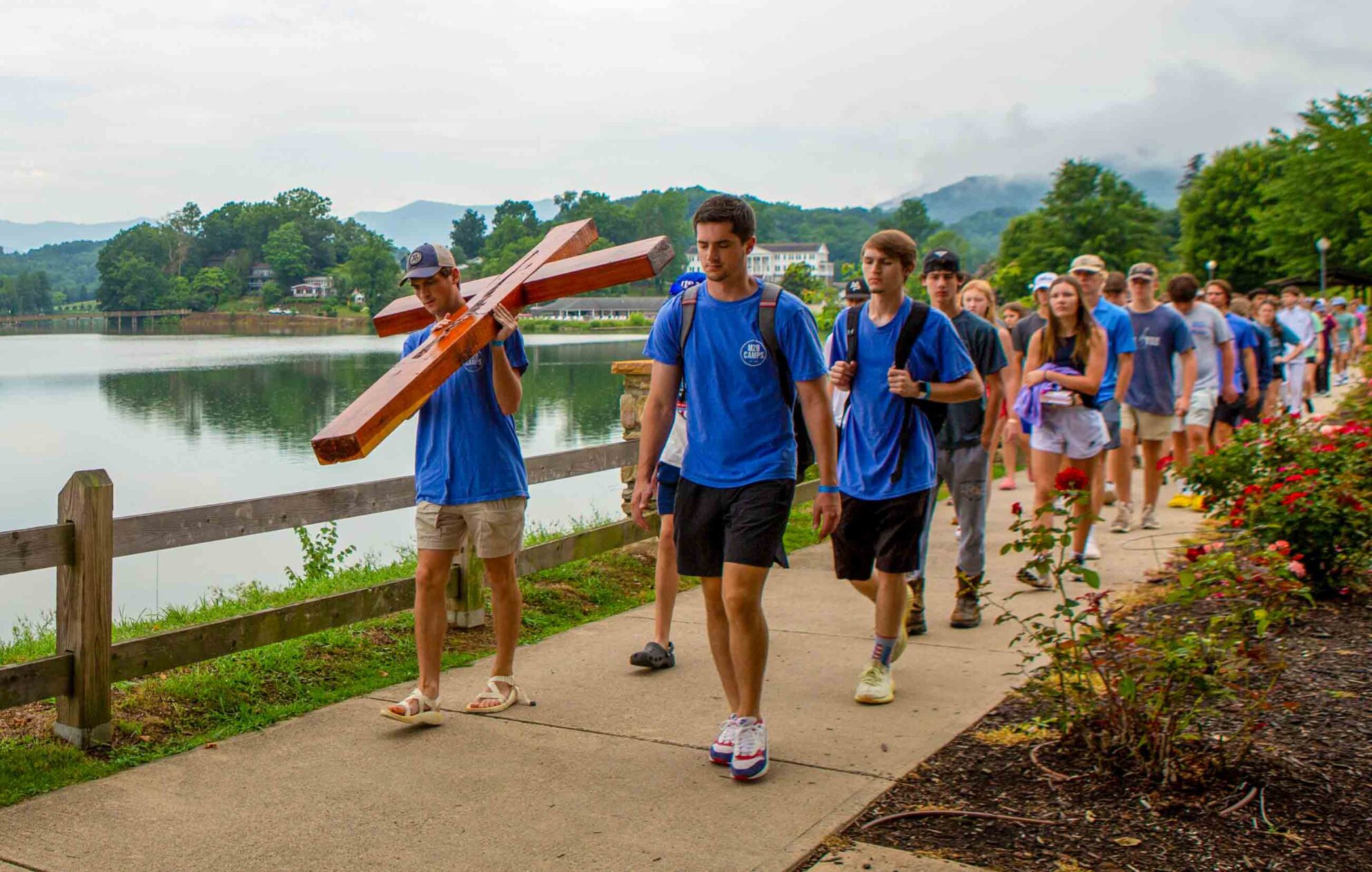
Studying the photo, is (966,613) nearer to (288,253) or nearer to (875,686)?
(875,686)

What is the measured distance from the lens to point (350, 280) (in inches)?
1125

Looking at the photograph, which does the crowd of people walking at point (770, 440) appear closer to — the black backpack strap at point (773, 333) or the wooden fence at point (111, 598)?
the black backpack strap at point (773, 333)

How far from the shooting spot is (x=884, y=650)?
17.6 ft

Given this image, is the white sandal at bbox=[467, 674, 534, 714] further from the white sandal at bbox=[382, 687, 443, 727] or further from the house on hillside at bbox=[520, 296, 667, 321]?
the house on hillside at bbox=[520, 296, 667, 321]

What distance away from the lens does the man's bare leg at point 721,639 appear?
4609 mm

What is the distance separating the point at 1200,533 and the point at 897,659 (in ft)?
13.9

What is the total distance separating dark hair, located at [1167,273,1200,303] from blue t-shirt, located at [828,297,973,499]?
5.12m

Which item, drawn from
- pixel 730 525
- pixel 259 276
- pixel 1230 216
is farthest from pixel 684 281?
pixel 1230 216

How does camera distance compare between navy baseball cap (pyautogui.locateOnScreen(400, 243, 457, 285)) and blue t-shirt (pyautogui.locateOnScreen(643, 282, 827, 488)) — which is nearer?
blue t-shirt (pyautogui.locateOnScreen(643, 282, 827, 488))

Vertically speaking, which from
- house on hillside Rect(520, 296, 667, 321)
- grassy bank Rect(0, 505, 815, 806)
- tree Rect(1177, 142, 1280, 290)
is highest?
tree Rect(1177, 142, 1280, 290)

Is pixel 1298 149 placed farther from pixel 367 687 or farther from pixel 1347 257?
pixel 367 687

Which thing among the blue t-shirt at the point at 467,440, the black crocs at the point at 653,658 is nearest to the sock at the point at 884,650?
the black crocs at the point at 653,658

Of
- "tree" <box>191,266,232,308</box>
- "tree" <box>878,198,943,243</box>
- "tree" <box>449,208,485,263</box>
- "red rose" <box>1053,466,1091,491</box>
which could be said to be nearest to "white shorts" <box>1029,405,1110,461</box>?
"red rose" <box>1053,466,1091,491</box>

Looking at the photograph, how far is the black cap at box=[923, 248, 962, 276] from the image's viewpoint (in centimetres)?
659
